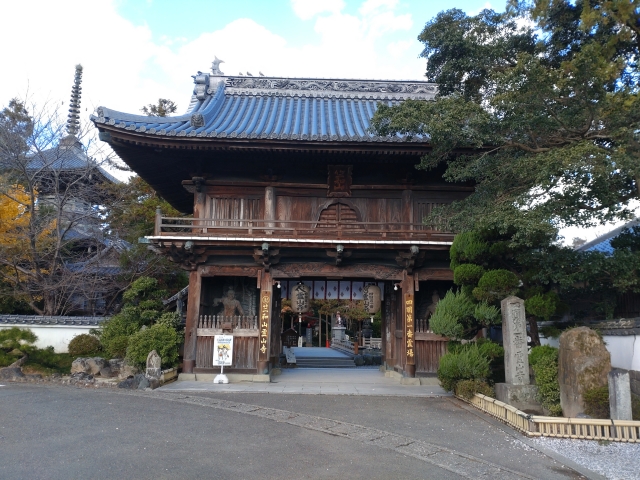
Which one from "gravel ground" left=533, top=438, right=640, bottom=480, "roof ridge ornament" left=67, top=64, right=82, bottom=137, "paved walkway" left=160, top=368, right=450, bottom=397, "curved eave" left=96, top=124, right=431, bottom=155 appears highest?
"roof ridge ornament" left=67, top=64, right=82, bottom=137

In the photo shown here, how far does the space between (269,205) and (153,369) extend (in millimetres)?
5820

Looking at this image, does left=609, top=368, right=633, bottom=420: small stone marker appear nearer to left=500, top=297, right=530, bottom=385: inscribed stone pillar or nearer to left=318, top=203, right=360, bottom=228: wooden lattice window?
left=500, top=297, right=530, bottom=385: inscribed stone pillar

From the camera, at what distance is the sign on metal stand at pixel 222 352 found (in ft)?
43.9

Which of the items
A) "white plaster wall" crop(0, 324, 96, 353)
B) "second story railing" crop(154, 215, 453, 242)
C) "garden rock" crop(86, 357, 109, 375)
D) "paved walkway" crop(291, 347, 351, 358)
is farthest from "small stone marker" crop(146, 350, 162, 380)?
"paved walkway" crop(291, 347, 351, 358)

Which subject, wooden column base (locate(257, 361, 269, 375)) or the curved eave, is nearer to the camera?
the curved eave

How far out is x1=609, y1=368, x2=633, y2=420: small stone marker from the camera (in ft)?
25.3

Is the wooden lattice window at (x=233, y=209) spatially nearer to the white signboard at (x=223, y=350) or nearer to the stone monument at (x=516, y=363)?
the white signboard at (x=223, y=350)

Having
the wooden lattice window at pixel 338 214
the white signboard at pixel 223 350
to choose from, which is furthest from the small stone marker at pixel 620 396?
the white signboard at pixel 223 350

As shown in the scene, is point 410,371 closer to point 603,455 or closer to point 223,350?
point 223,350

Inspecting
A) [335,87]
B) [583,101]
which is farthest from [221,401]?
[335,87]

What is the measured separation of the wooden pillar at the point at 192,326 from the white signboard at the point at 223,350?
1.00 m

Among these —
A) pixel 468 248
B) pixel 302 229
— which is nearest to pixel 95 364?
pixel 302 229

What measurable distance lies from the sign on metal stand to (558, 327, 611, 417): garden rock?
28.0ft

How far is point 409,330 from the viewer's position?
14133mm
